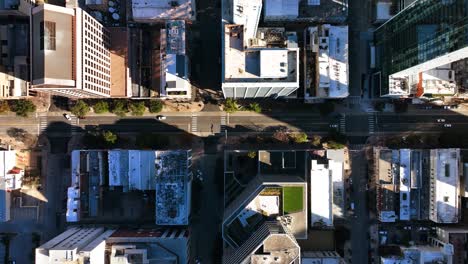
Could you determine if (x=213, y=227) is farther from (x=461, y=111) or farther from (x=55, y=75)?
(x=461, y=111)

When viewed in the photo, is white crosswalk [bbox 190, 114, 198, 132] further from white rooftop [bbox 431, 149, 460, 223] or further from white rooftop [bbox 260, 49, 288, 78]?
white rooftop [bbox 431, 149, 460, 223]

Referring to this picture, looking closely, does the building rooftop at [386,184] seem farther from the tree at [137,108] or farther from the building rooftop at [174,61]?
the tree at [137,108]

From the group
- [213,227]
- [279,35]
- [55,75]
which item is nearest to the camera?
[55,75]

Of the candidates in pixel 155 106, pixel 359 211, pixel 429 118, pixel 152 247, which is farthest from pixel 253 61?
pixel 429 118

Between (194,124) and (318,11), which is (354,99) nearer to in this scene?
(318,11)

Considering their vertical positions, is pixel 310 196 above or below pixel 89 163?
below

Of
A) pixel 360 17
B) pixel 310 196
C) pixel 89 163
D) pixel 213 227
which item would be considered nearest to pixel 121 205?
pixel 89 163
